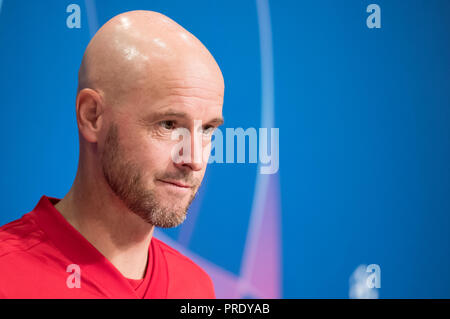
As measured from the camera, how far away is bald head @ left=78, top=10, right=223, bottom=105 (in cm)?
178

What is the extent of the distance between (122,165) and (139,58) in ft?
1.33

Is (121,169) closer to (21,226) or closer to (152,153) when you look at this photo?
(152,153)

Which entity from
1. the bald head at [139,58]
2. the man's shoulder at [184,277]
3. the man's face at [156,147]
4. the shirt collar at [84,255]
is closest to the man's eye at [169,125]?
the man's face at [156,147]

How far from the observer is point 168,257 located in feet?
7.68

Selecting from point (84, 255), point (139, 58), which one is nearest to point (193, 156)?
point (139, 58)

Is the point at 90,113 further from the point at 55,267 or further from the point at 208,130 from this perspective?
the point at 55,267

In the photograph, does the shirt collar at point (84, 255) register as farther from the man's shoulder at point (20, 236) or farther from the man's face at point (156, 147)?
the man's face at point (156, 147)

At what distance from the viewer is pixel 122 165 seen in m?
1.81

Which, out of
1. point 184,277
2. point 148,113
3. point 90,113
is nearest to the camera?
point 148,113

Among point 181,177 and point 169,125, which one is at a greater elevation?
point 169,125

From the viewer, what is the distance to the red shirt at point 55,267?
1.75 meters
